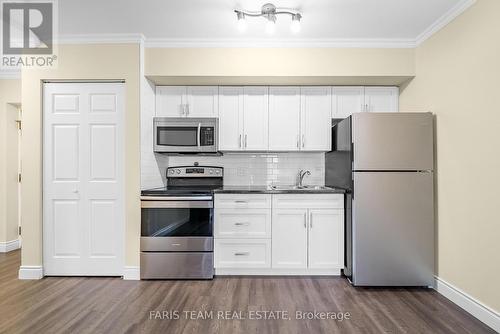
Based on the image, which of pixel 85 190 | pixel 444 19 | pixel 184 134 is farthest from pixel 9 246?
pixel 444 19

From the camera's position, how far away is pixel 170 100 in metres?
3.31

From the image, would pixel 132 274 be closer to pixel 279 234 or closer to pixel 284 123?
pixel 279 234

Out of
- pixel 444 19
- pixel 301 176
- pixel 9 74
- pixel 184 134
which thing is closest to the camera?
pixel 444 19

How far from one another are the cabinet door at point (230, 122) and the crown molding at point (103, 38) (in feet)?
3.53

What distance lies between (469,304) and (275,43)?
3076mm

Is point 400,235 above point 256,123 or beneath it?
beneath

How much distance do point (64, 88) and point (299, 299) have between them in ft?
10.9

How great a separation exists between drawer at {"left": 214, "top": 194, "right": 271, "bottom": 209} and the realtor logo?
7.86 feet

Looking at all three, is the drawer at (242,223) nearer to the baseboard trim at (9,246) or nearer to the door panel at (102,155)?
the door panel at (102,155)

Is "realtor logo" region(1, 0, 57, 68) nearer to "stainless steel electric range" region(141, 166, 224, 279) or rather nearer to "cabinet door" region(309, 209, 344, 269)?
"stainless steel electric range" region(141, 166, 224, 279)

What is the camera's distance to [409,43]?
117 inches

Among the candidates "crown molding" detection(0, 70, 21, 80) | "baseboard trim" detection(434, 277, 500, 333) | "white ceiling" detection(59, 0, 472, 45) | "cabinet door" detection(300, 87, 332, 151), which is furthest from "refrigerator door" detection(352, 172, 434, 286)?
"crown molding" detection(0, 70, 21, 80)

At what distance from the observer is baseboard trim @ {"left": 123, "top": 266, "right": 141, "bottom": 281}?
2.87 meters

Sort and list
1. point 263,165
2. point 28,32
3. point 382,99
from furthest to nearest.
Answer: point 263,165 < point 382,99 < point 28,32
